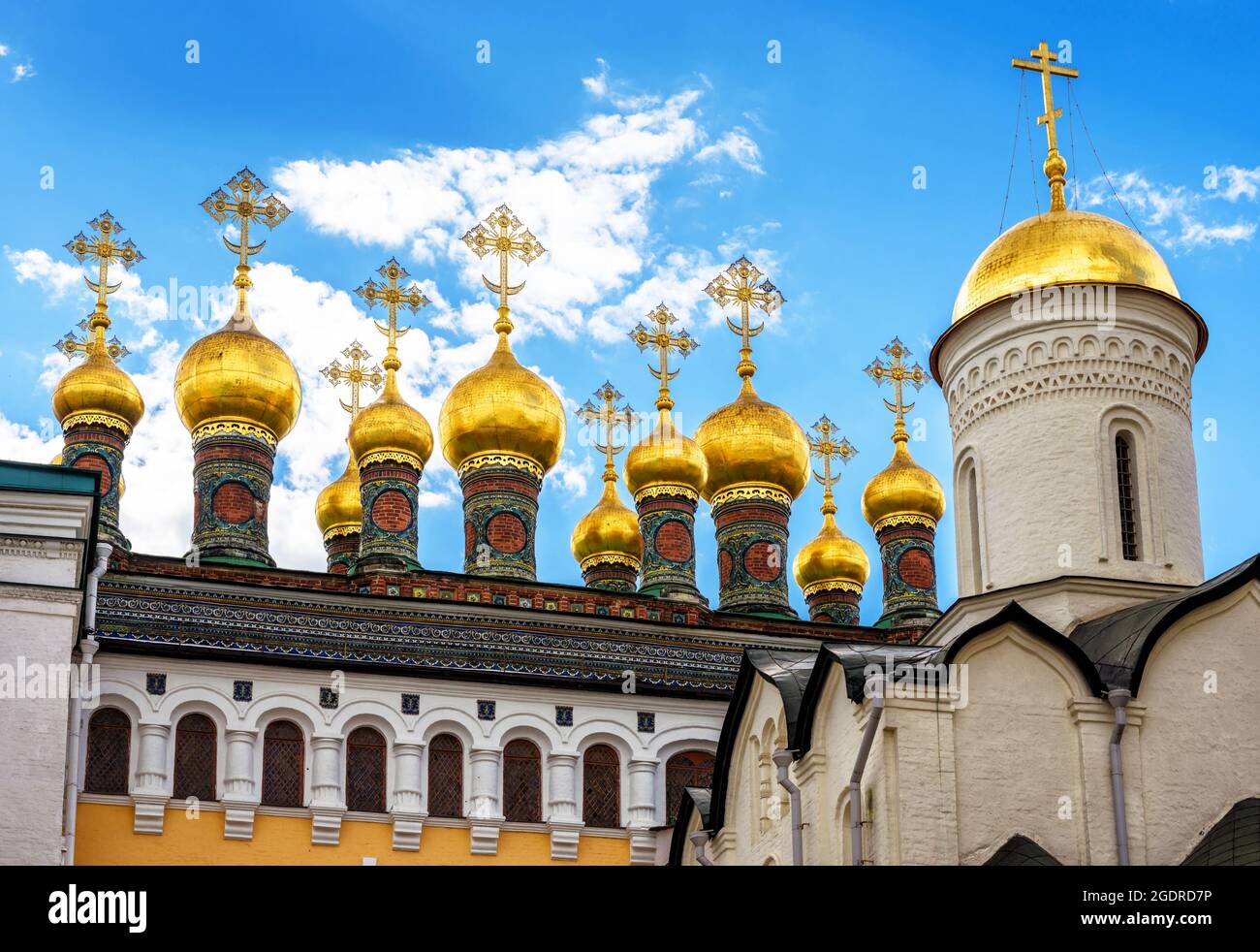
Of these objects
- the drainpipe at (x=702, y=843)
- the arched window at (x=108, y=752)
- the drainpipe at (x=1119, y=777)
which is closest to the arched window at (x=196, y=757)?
the arched window at (x=108, y=752)

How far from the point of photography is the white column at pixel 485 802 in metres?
20.9

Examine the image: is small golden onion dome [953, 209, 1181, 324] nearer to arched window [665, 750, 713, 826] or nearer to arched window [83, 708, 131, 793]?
arched window [665, 750, 713, 826]

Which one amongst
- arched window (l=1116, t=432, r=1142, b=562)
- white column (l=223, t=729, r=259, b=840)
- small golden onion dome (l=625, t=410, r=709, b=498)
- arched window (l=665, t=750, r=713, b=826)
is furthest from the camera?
small golden onion dome (l=625, t=410, r=709, b=498)

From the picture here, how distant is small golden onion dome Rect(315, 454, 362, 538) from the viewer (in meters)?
28.0

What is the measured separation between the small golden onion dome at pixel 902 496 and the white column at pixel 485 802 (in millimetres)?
8775

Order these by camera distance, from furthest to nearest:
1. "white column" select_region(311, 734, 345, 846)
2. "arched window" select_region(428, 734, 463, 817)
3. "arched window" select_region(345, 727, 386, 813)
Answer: "arched window" select_region(428, 734, 463, 817), "arched window" select_region(345, 727, 386, 813), "white column" select_region(311, 734, 345, 846)

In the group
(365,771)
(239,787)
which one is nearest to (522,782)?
(365,771)

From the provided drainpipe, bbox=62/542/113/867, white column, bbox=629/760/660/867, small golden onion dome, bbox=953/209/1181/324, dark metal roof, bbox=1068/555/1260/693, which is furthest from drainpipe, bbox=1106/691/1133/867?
drainpipe, bbox=62/542/113/867

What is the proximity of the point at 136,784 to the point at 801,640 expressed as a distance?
762 centimetres

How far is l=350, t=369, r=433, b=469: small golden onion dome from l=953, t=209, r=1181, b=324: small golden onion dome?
868 cm

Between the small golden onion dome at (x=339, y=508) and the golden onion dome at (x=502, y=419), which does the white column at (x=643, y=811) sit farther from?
the small golden onion dome at (x=339, y=508)

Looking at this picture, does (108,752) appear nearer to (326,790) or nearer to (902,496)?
(326,790)
